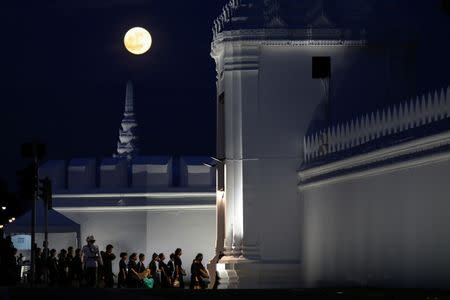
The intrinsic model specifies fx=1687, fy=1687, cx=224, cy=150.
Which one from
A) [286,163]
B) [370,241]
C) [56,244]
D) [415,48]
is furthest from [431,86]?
[56,244]

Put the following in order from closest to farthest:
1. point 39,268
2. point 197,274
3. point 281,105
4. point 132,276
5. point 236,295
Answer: point 236,295, point 197,274, point 281,105, point 132,276, point 39,268

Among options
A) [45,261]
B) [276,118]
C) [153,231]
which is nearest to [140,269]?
[45,261]

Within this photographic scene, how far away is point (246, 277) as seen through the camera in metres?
41.0

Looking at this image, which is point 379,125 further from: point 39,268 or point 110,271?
point 39,268

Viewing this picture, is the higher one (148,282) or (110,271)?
(110,271)

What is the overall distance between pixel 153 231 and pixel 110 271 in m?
12.3

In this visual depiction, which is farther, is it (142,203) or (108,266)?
(142,203)

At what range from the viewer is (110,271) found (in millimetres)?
42000

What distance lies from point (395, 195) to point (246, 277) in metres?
10.5

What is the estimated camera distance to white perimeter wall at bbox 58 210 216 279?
53969 millimetres

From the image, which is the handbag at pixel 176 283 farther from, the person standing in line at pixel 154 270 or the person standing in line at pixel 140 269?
the person standing in line at pixel 140 269

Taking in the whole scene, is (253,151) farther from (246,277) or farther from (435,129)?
(435,129)

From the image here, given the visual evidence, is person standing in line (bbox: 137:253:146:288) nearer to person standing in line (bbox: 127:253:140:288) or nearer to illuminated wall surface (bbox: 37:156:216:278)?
person standing in line (bbox: 127:253:140:288)

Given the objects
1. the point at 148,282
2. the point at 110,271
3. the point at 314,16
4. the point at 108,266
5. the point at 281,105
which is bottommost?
the point at 148,282
